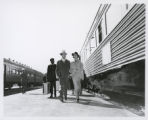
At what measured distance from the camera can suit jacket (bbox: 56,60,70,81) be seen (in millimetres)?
7223

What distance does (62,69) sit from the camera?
7230 mm

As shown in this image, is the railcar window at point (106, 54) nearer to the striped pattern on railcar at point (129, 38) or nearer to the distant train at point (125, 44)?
the distant train at point (125, 44)

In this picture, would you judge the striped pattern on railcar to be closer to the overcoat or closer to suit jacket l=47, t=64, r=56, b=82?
the overcoat

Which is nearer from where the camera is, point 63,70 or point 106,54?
point 63,70

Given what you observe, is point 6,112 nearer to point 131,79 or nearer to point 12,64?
point 131,79

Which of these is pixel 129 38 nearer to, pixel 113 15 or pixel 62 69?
pixel 113 15

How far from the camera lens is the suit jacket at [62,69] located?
7.22 m

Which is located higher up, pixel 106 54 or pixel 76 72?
pixel 106 54

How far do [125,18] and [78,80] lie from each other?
2.17 m

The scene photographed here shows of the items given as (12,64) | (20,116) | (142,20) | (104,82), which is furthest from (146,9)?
(12,64)

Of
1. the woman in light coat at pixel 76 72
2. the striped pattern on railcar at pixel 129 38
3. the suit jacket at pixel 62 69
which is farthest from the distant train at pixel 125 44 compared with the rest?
the suit jacket at pixel 62 69

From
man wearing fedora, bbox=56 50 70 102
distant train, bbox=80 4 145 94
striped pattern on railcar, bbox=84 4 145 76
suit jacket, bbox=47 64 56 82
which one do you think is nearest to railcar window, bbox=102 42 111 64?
distant train, bbox=80 4 145 94

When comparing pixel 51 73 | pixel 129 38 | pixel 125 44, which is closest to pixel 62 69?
pixel 51 73

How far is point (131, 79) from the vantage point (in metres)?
5.86
